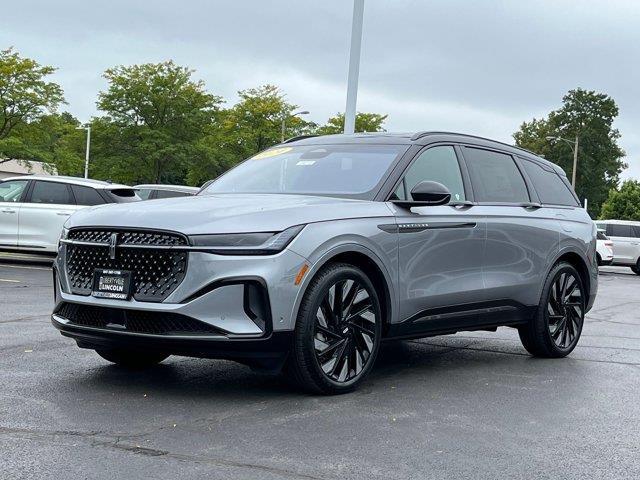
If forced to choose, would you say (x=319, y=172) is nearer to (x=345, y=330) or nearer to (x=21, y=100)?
(x=345, y=330)

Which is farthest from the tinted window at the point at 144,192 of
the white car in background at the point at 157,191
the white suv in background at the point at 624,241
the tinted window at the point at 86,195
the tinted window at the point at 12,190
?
the white suv in background at the point at 624,241

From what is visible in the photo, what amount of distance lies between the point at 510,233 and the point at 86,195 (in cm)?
1122

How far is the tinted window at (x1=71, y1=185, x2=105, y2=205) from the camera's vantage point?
663 inches

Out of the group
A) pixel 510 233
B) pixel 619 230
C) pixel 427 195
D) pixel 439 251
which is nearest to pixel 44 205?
pixel 510 233

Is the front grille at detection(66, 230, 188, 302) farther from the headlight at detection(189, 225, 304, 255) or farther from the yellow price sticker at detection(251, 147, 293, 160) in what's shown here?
the yellow price sticker at detection(251, 147, 293, 160)

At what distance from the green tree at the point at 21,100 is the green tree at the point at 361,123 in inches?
1011

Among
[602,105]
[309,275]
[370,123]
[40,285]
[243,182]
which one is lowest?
[40,285]

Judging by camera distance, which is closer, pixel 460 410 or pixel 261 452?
pixel 261 452

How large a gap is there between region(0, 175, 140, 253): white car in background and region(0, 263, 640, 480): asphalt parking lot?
30.4ft

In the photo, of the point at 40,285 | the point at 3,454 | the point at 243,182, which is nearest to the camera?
the point at 3,454

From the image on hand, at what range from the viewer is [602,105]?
328 feet

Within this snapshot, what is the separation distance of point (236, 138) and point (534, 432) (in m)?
46.2

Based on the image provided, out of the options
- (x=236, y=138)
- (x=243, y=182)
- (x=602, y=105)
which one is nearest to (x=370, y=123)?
(x=236, y=138)

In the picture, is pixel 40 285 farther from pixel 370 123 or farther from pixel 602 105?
pixel 602 105
